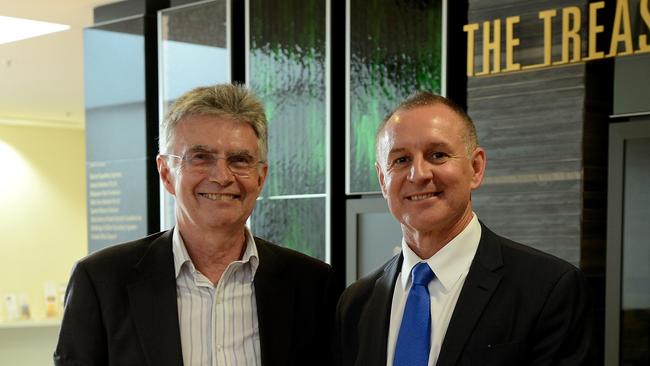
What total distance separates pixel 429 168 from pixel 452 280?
258mm

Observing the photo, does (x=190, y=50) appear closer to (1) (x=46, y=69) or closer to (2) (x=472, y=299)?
(1) (x=46, y=69)

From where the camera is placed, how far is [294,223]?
505cm

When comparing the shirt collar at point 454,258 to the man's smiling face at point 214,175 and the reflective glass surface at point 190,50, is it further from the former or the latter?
the reflective glass surface at point 190,50

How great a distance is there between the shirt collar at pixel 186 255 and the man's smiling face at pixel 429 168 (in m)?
0.44

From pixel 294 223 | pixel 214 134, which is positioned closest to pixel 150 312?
pixel 214 134

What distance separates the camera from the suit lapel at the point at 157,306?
7.01ft

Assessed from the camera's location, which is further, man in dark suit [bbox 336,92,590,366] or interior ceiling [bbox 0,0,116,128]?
interior ceiling [bbox 0,0,116,128]

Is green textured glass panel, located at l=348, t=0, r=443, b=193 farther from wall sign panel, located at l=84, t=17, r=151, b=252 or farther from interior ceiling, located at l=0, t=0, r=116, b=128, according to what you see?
interior ceiling, located at l=0, t=0, r=116, b=128

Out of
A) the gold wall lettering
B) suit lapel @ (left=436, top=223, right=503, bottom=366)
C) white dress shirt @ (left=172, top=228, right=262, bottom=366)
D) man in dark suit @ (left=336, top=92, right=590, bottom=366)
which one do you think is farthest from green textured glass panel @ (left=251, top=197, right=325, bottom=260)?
suit lapel @ (left=436, top=223, right=503, bottom=366)

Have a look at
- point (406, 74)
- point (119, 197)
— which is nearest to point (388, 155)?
point (406, 74)

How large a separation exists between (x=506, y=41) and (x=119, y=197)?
325 centimetres

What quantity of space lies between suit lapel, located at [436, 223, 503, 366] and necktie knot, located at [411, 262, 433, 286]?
90mm

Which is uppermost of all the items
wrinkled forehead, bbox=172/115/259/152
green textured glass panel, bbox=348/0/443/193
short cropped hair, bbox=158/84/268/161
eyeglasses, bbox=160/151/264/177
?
green textured glass panel, bbox=348/0/443/193

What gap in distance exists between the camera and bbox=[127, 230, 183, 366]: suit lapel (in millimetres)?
2137
